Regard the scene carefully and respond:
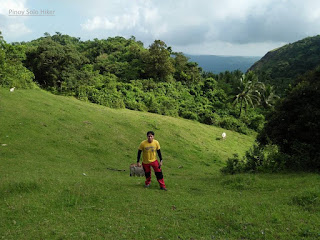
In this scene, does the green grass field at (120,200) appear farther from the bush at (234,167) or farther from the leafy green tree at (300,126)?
the bush at (234,167)

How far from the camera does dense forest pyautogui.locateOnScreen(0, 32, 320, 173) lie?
49.0 feet

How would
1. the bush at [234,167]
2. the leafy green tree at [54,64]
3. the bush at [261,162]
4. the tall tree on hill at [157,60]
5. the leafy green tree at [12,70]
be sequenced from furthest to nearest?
the tall tree on hill at [157,60], the leafy green tree at [54,64], the leafy green tree at [12,70], the bush at [234,167], the bush at [261,162]

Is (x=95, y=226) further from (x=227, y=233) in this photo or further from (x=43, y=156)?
(x=43, y=156)

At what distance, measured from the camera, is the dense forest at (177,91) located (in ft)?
49.0

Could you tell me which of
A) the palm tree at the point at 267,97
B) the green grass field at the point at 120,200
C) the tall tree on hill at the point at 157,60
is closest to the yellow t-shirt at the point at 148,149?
the green grass field at the point at 120,200

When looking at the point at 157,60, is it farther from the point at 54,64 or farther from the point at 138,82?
the point at 54,64

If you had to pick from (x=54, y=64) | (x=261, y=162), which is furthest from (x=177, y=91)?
(x=261, y=162)

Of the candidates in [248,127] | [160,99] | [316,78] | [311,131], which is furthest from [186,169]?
[248,127]

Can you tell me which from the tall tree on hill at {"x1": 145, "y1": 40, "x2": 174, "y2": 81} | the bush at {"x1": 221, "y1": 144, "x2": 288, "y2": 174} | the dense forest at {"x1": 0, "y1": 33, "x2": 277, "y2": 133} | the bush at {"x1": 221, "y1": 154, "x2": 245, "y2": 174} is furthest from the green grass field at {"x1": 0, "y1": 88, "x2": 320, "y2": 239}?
the tall tree on hill at {"x1": 145, "y1": 40, "x2": 174, "y2": 81}

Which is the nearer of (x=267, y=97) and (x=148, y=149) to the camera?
(x=148, y=149)

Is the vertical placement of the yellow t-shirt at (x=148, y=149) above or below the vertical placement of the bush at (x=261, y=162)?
above

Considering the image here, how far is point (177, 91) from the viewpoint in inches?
2203

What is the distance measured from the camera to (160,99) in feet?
159

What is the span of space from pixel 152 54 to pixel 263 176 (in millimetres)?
44198
